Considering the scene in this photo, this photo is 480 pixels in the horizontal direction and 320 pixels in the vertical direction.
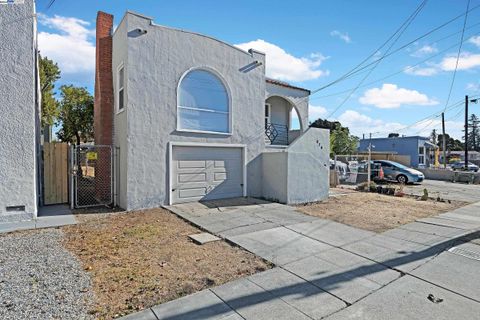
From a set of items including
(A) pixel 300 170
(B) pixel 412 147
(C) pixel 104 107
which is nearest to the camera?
(C) pixel 104 107

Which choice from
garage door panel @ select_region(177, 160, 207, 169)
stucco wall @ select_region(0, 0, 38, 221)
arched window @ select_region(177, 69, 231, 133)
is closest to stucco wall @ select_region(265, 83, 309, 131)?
arched window @ select_region(177, 69, 231, 133)

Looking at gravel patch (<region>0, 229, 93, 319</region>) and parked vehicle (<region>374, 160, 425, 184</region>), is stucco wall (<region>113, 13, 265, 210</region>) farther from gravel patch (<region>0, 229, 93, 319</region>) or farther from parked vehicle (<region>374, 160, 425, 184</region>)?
parked vehicle (<region>374, 160, 425, 184</region>)

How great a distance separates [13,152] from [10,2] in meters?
3.71

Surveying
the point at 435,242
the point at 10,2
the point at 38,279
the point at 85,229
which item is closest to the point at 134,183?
the point at 85,229

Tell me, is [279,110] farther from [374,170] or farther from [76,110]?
[76,110]

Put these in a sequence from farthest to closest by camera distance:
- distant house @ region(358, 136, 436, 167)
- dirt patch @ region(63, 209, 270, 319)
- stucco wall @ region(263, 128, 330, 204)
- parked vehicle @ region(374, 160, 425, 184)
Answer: distant house @ region(358, 136, 436, 167), parked vehicle @ region(374, 160, 425, 184), stucco wall @ region(263, 128, 330, 204), dirt patch @ region(63, 209, 270, 319)

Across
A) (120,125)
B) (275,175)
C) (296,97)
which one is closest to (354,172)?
(296,97)

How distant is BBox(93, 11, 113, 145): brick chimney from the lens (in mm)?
10219

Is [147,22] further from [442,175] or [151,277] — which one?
[442,175]

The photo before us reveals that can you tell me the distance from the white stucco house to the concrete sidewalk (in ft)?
8.69

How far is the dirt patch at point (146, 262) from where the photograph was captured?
3.82 meters

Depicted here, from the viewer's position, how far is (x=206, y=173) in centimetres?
1042

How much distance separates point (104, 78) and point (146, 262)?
308 inches

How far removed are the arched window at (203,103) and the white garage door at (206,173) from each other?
826 mm
